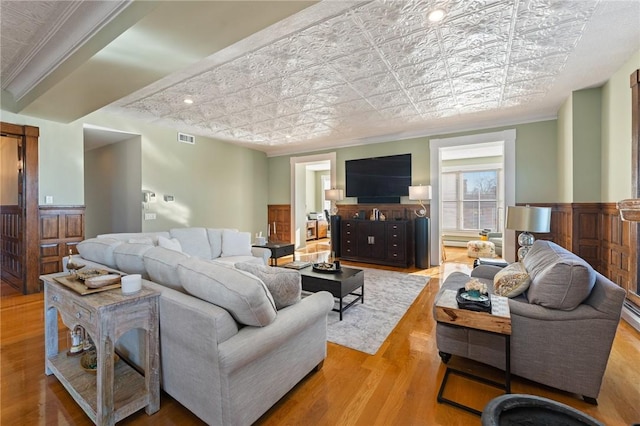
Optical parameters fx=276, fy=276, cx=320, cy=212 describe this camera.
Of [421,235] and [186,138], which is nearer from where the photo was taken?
[421,235]

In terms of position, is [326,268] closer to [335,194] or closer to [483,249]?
[335,194]

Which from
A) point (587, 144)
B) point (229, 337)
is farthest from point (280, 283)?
point (587, 144)

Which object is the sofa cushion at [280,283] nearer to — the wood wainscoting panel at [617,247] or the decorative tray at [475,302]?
the decorative tray at [475,302]

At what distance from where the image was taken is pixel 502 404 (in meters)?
1.02

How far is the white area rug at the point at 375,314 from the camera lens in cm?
261

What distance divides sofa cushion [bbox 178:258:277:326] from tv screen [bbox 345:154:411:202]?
16.1 ft

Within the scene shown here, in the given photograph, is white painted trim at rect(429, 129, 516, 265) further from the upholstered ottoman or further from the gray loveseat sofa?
the gray loveseat sofa

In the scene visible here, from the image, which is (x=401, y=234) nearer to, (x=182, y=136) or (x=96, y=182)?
(x=182, y=136)

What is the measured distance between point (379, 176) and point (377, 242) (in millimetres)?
1486

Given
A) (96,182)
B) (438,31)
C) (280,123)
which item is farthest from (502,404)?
(96,182)

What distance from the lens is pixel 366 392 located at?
188 cm

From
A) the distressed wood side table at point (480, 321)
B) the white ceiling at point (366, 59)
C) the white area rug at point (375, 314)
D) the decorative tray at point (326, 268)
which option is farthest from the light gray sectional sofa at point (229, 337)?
the white ceiling at point (366, 59)

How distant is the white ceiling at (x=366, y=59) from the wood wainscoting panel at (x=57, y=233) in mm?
1454

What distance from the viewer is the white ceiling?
212 cm
